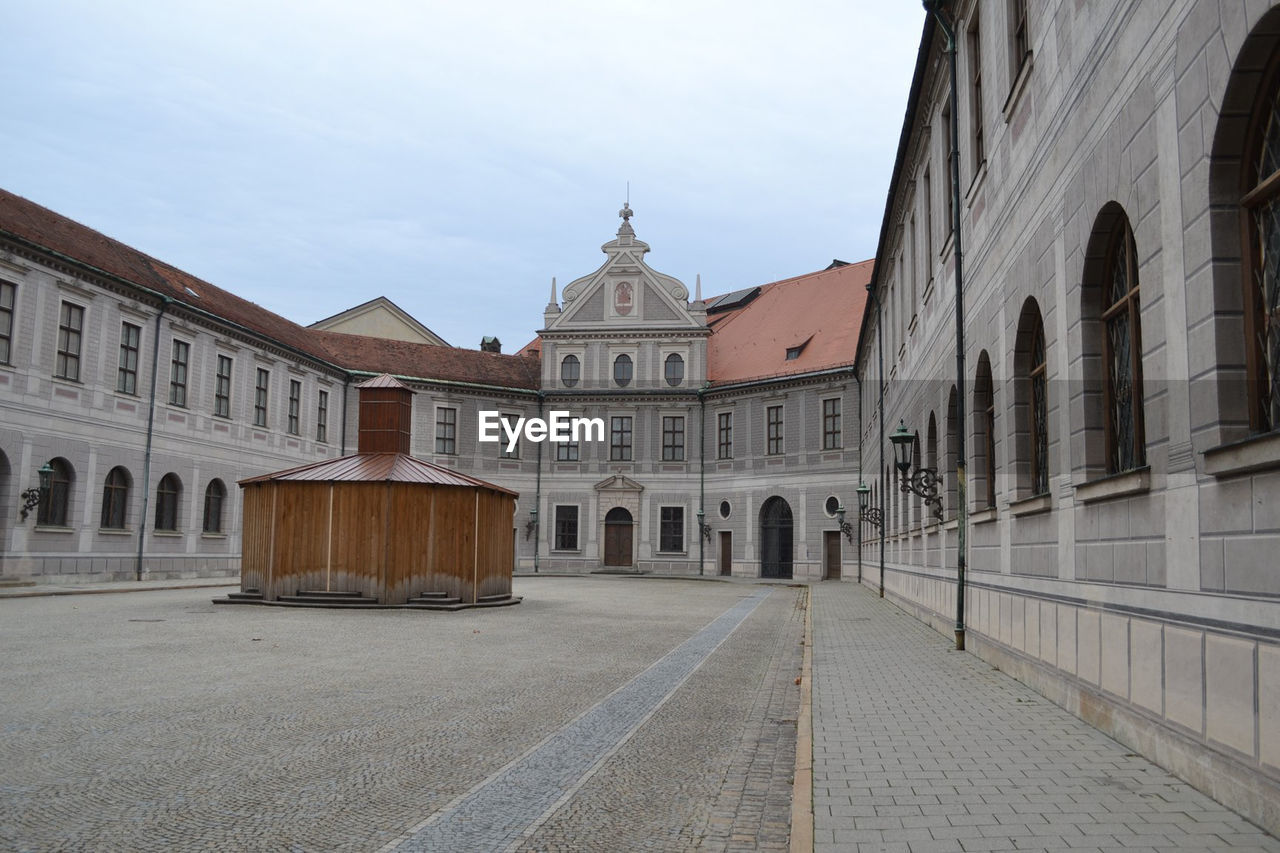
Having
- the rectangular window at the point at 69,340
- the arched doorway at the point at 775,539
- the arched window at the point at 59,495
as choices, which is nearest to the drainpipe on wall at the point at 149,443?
the arched window at the point at 59,495

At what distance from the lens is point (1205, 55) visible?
6152 millimetres

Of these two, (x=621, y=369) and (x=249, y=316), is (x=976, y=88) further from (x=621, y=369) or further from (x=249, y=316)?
(x=621, y=369)

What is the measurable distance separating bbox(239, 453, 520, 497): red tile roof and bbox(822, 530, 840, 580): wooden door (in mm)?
25158

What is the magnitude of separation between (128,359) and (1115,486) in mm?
33840

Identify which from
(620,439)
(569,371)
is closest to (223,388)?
A: (569,371)

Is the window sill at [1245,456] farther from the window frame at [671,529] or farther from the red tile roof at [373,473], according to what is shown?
the window frame at [671,529]

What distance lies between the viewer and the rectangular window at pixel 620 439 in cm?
5444

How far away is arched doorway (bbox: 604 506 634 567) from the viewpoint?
5388 cm

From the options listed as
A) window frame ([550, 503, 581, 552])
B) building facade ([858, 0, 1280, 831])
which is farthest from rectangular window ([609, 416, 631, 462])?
building facade ([858, 0, 1280, 831])

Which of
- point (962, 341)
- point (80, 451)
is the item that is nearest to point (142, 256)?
point (80, 451)

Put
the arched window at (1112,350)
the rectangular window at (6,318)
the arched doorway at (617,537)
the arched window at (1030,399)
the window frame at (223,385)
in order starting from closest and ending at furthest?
the arched window at (1112,350), the arched window at (1030,399), the rectangular window at (6,318), the window frame at (223,385), the arched doorway at (617,537)

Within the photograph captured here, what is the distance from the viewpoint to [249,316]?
43.9 meters

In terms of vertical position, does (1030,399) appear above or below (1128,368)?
above

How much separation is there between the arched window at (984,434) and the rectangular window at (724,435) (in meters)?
37.8
